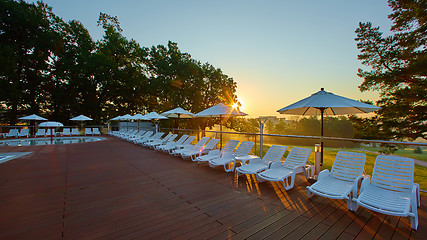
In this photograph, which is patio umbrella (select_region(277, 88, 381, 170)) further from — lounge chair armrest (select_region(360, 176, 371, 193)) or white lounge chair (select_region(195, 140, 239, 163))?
white lounge chair (select_region(195, 140, 239, 163))

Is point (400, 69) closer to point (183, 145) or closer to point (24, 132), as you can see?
point (183, 145)

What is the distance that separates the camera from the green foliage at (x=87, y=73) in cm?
2112

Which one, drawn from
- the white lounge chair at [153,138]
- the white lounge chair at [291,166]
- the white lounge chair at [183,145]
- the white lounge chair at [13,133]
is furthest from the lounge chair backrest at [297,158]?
the white lounge chair at [13,133]

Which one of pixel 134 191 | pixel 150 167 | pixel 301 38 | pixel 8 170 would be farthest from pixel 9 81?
pixel 301 38

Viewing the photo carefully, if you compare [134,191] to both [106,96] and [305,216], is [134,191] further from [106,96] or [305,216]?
[106,96]

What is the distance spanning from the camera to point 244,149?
19.7 ft

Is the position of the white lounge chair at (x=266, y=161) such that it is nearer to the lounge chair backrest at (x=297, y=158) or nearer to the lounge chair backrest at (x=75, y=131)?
the lounge chair backrest at (x=297, y=158)

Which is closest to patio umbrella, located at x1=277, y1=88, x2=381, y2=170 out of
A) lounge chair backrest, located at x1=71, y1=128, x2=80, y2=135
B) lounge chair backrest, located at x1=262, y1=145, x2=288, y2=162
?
lounge chair backrest, located at x1=262, y1=145, x2=288, y2=162

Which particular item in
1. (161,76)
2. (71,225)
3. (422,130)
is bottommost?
(71,225)

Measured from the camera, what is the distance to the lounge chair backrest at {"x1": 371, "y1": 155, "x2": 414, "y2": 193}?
3.02 m

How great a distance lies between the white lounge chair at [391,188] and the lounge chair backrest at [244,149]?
3.06 metres

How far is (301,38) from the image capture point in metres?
11.7

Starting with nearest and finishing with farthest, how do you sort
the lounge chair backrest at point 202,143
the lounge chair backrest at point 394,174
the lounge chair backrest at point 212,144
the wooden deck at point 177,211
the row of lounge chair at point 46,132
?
the wooden deck at point 177,211, the lounge chair backrest at point 394,174, the lounge chair backrest at point 212,144, the lounge chair backrest at point 202,143, the row of lounge chair at point 46,132

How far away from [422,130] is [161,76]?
25.0m
